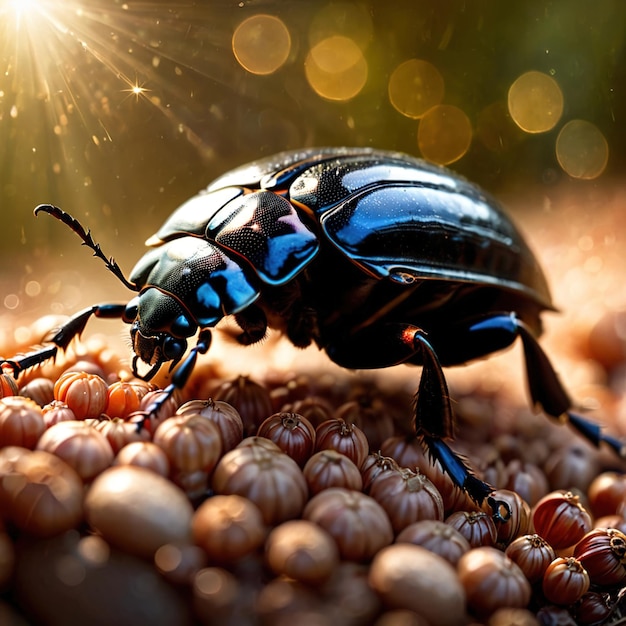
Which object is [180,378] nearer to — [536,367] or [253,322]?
[253,322]

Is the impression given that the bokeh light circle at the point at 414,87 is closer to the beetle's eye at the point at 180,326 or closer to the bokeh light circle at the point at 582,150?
the bokeh light circle at the point at 582,150

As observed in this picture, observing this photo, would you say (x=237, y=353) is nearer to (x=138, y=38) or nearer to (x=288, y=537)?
(x=138, y=38)

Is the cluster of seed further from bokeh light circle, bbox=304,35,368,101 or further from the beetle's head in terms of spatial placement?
bokeh light circle, bbox=304,35,368,101

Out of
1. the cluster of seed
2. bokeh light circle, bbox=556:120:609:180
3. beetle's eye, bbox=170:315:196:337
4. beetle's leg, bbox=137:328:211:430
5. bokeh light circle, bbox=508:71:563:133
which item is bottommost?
the cluster of seed

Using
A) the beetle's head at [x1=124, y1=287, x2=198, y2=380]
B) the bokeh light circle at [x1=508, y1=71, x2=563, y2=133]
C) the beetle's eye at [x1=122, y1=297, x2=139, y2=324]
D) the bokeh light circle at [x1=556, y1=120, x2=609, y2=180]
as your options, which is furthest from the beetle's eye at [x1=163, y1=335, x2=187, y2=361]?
the bokeh light circle at [x1=556, y1=120, x2=609, y2=180]

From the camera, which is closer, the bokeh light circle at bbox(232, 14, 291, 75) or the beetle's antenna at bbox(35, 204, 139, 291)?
the beetle's antenna at bbox(35, 204, 139, 291)

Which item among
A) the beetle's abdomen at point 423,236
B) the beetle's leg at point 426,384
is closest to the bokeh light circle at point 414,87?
the beetle's abdomen at point 423,236

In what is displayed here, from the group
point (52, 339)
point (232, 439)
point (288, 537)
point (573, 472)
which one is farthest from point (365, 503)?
point (573, 472)
